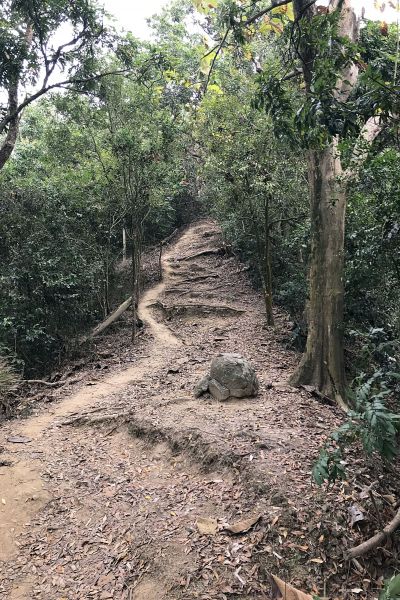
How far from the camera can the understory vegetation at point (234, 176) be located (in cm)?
484

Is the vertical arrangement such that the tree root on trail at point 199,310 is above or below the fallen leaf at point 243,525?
above

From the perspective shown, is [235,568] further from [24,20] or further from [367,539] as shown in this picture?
[24,20]

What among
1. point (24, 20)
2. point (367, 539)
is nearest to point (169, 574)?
point (367, 539)

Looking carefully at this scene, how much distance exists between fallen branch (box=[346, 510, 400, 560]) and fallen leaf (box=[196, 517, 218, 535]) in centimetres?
105

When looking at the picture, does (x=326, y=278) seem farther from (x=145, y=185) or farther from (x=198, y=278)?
(x=198, y=278)

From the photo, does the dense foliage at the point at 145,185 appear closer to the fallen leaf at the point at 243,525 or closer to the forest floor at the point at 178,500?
the forest floor at the point at 178,500

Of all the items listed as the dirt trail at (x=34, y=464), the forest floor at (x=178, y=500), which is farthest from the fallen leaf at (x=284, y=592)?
the dirt trail at (x=34, y=464)

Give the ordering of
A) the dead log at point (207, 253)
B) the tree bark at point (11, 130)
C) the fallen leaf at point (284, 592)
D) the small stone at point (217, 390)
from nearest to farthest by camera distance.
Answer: the fallen leaf at point (284, 592) < the small stone at point (217, 390) < the tree bark at point (11, 130) < the dead log at point (207, 253)

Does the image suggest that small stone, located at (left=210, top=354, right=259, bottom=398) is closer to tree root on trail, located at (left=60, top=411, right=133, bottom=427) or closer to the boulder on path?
the boulder on path

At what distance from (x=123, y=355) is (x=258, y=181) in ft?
17.1

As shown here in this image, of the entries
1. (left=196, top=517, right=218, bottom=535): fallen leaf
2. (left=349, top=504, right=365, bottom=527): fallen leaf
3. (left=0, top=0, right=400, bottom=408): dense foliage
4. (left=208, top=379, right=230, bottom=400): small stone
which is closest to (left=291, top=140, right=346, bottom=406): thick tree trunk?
(left=0, top=0, right=400, bottom=408): dense foliage

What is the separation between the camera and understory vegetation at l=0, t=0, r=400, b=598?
484cm

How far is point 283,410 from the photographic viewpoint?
5.76 m

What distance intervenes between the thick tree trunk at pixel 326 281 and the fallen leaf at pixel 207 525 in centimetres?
358
